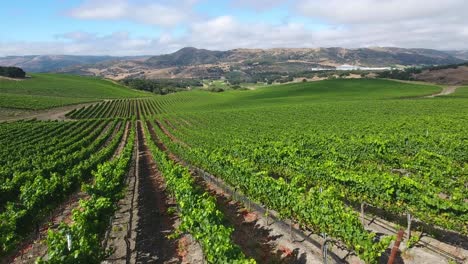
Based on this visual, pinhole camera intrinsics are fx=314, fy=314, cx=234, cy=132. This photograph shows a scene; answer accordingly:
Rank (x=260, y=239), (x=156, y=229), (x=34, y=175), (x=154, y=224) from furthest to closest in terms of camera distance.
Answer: (x=34, y=175)
(x=154, y=224)
(x=156, y=229)
(x=260, y=239)

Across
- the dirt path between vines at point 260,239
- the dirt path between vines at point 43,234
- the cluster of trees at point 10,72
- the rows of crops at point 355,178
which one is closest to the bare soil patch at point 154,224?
the dirt path between vines at point 260,239

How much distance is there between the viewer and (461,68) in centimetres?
15638

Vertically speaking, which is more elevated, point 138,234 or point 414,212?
point 414,212

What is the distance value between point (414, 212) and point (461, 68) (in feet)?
591

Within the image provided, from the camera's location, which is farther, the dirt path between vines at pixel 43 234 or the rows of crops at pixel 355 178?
the dirt path between vines at pixel 43 234

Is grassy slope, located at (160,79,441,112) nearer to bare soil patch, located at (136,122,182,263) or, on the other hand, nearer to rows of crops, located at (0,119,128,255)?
rows of crops, located at (0,119,128,255)

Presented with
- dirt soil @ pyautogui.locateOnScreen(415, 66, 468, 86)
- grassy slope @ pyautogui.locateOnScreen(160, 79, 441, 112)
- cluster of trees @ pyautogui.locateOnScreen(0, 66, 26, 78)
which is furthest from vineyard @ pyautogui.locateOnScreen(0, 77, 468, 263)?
cluster of trees @ pyautogui.locateOnScreen(0, 66, 26, 78)

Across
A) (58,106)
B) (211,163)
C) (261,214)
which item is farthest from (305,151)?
(58,106)

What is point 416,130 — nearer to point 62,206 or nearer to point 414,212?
point 414,212

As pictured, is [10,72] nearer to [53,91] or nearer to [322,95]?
[53,91]

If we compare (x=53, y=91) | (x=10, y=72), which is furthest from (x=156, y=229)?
(x=10, y=72)

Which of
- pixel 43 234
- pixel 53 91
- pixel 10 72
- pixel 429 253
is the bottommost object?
pixel 43 234

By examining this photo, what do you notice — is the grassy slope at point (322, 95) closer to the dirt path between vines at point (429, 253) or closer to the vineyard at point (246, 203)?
the vineyard at point (246, 203)

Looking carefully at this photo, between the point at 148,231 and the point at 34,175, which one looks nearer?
the point at 148,231
